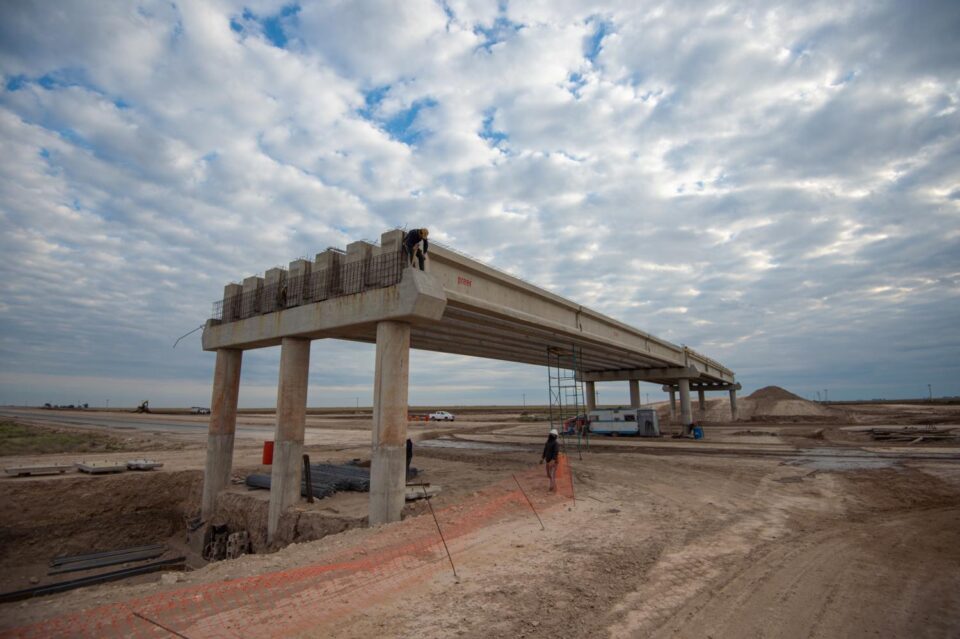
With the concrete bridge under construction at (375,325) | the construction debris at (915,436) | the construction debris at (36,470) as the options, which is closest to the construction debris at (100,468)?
the construction debris at (36,470)

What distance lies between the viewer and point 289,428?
1479cm

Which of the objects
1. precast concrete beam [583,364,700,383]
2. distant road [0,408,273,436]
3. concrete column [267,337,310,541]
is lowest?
distant road [0,408,273,436]

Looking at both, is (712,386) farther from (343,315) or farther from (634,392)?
(343,315)

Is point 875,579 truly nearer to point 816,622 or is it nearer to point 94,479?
point 816,622

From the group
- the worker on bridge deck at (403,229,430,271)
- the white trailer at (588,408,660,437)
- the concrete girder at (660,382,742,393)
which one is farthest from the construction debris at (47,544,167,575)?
the concrete girder at (660,382,742,393)

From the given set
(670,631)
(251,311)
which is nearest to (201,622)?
(670,631)

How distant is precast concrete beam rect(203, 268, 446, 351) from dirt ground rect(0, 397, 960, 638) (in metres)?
5.30

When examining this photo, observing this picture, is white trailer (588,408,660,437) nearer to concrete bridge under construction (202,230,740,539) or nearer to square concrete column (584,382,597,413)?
square concrete column (584,382,597,413)

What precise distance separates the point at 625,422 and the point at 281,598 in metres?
37.2

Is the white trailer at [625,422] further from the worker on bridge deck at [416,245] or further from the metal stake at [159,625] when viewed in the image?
the metal stake at [159,625]

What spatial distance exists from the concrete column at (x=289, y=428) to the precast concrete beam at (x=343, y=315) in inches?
31.6

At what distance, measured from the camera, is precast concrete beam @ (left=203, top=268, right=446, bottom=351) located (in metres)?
11.8

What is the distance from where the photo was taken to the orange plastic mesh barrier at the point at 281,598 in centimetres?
537

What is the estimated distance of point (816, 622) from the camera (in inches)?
212
